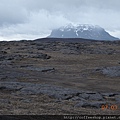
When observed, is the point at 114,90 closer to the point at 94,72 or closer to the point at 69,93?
the point at 69,93

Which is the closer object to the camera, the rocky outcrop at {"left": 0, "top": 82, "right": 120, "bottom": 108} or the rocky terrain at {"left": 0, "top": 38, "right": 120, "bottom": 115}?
the rocky terrain at {"left": 0, "top": 38, "right": 120, "bottom": 115}

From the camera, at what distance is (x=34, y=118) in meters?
10.7

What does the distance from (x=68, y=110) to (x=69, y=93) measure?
4.30 metres

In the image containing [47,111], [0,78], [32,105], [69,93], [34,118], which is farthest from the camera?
[0,78]

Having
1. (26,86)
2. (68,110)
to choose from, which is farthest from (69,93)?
(68,110)

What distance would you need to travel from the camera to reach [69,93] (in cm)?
1741

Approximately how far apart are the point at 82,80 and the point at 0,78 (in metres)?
6.40

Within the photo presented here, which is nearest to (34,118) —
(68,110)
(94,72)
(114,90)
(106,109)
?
(68,110)

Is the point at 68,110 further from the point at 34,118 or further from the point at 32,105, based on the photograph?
the point at 34,118

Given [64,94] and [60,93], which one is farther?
[60,93]

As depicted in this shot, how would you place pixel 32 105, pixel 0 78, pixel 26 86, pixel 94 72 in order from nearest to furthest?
pixel 32 105 → pixel 26 86 → pixel 0 78 → pixel 94 72

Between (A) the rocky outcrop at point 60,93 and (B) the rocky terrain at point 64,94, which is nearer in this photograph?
(B) the rocky terrain at point 64,94

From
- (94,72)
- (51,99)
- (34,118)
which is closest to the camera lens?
(34,118)

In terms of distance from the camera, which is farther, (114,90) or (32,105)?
(114,90)
